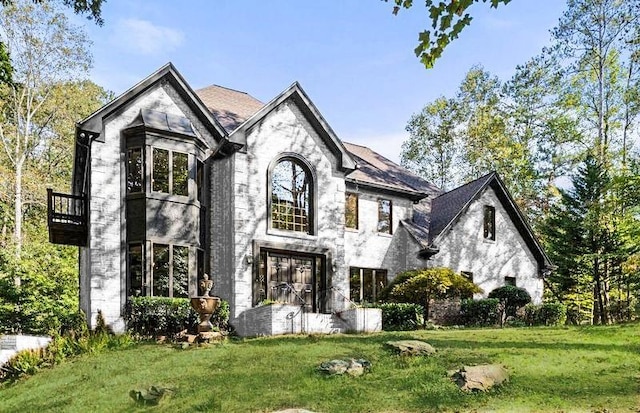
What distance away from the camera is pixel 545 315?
23188 millimetres

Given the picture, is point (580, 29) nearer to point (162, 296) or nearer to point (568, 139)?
point (568, 139)

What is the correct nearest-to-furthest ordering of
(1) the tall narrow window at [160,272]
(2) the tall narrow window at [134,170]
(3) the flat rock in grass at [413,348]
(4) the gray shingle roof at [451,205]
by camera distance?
(3) the flat rock in grass at [413,348] → (1) the tall narrow window at [160,272] → (2) the tall narrow window at [134,170] → (4) the gray shingle roof at [451,205]

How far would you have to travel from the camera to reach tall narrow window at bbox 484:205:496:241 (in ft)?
84.6

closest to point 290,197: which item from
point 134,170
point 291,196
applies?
point 291,196

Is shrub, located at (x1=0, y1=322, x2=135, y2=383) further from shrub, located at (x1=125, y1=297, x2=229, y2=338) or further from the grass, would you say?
shrub, located at (x1=125, y1=297, x2=229, y2=338)

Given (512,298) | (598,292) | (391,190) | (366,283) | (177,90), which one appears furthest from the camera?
(598,292)

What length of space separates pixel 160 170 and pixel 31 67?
14373mm

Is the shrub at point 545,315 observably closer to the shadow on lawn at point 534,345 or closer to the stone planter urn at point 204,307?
the shadow on lawn at point 534,345

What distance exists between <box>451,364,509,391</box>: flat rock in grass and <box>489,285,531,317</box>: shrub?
A: 1313 centimetres

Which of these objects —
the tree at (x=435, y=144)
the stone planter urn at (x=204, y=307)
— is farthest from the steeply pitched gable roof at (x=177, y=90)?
the tree at (x=435, y=144)

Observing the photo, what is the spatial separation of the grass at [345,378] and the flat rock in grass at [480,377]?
0.19m

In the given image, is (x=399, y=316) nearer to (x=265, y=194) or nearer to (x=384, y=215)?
(x=384, y=215)

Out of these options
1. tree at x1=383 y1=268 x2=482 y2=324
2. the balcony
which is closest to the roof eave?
tree at x1=383 y1=268 x2=482 y2=324

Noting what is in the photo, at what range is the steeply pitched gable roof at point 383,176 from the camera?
77.8ft
